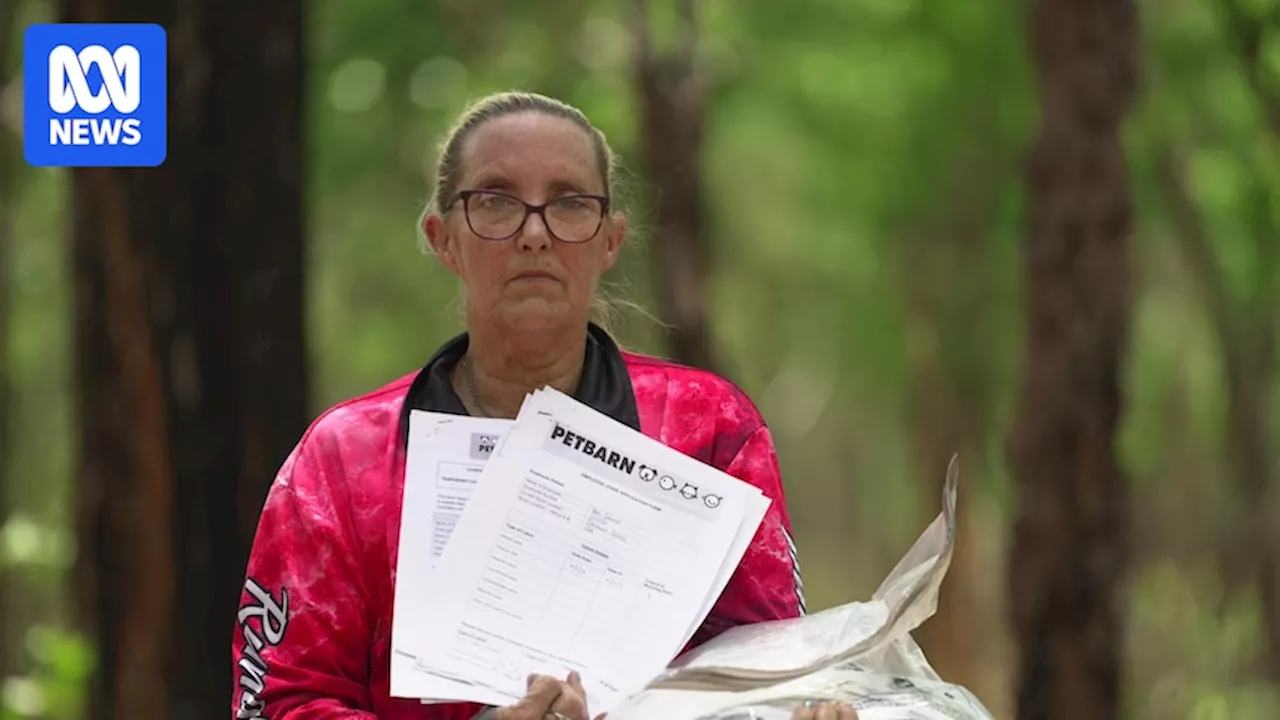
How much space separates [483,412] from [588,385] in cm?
17

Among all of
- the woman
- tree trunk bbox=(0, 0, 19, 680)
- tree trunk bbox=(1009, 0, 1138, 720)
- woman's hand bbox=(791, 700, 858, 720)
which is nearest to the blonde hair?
the woman

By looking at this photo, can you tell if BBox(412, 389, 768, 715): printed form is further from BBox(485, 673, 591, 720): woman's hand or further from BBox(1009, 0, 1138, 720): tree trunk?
BBox(1009, 0, 1138, 720): tree trunk

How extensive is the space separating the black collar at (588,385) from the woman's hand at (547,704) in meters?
0.44

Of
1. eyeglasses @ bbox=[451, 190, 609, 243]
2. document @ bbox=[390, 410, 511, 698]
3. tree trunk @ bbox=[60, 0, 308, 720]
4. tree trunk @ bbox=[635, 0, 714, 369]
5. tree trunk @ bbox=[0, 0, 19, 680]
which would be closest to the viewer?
document @ bbox=[390, 410, 511, 698]

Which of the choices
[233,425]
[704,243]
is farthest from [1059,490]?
[233,425]

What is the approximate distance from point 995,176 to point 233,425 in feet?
29.0

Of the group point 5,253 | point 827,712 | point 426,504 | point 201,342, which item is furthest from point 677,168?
point 827,712

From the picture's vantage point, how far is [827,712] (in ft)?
7.34

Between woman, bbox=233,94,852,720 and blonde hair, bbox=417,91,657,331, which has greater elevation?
blonde hair, bbox=417,91,657,331

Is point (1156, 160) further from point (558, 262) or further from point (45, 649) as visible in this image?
point (558, 262)

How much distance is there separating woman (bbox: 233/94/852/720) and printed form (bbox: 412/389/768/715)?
0.07 m

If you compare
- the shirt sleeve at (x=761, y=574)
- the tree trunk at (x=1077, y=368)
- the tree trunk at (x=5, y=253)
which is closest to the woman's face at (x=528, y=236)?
the shirt sleeve at (x=761, y=574)

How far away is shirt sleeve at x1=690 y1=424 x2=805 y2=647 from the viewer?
246cm

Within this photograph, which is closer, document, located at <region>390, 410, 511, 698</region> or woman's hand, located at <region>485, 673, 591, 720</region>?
woman's hand, located at <region>485, 673, 591, 720</region>
